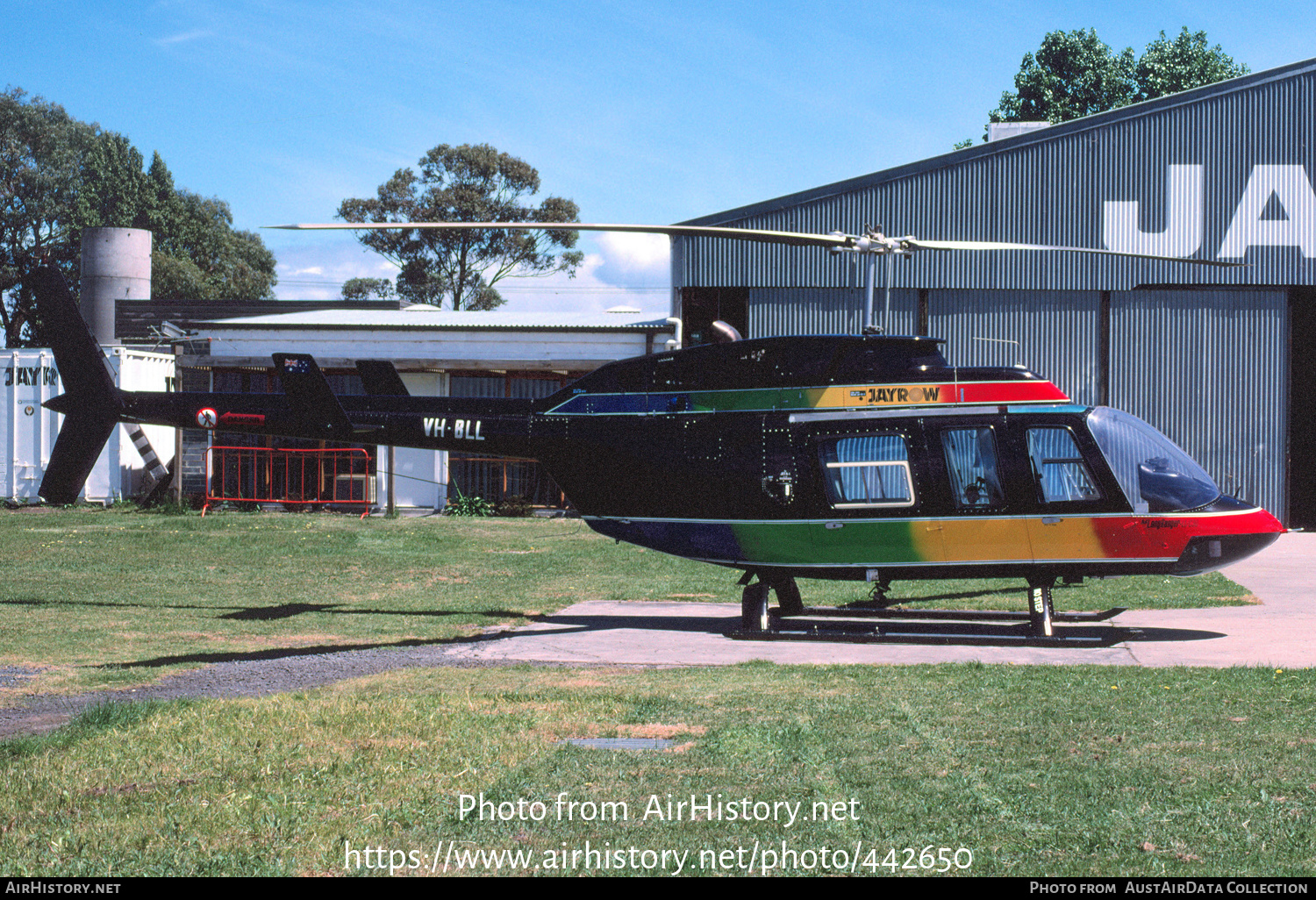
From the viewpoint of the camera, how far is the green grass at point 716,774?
5465mm

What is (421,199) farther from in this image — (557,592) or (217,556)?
(557,592)

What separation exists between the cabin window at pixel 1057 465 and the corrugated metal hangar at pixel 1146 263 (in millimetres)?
13399

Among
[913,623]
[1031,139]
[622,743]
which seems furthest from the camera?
[1031,139]

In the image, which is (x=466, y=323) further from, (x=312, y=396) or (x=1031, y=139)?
(x=312, y=396)

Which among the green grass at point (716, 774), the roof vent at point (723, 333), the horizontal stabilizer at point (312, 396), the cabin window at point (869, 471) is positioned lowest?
the green grass at point (716, 774)

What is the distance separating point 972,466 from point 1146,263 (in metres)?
15.8

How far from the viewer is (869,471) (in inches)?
491

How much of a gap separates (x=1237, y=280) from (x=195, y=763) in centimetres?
2439

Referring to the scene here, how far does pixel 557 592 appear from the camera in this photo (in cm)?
1648

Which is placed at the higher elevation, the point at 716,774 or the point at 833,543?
the point at 833,543

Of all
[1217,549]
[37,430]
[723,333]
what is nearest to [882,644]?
[1217,549]

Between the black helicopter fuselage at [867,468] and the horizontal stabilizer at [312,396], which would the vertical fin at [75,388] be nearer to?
the horizontal stabilizer at [312,396]

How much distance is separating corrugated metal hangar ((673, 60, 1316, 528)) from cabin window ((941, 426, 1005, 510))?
13473 millimetres

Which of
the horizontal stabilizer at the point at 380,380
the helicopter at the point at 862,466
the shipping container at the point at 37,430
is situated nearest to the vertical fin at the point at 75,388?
the helicopter at the point at 862,466
